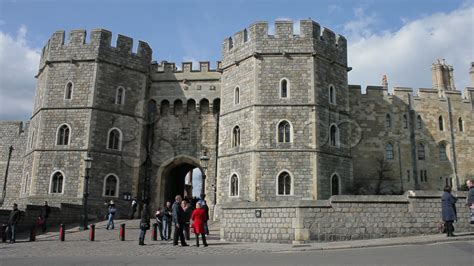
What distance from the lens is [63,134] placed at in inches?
943

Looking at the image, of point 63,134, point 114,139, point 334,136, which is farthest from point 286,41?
point 63,134

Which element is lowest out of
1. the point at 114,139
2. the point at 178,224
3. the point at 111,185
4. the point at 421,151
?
the point at 178,224

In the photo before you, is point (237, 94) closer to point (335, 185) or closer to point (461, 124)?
point (335, 185)

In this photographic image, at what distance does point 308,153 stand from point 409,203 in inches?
330

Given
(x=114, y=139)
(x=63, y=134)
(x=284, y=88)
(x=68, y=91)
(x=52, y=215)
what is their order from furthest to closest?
(x=114, y=139)
(x=68, y=91)
(x=63, y=134)
(x=284, y=88)
(x=52, y=215)

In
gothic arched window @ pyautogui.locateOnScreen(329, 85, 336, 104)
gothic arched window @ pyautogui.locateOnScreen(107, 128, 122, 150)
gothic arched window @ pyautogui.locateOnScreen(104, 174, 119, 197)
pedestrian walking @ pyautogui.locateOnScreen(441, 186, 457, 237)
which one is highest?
gothic arched window @ pyautogui.locateOnScreen(329, 85, 336, 104)

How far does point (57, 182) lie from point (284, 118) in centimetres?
1277

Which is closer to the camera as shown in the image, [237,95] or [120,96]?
[237,95]

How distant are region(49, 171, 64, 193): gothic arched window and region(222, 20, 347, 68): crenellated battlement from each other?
11460 mm

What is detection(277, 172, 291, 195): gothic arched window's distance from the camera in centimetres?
2136

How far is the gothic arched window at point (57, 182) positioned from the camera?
23.1 meters

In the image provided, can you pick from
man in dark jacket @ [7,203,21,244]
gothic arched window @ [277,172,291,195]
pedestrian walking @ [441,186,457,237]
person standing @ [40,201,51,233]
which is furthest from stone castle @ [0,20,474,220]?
pedestrian walking @ [441,186,457,237]

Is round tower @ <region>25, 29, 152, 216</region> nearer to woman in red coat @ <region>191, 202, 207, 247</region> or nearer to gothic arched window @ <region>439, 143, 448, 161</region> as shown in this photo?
woman in red coat @ <region>191, 202, 207, 247</region>

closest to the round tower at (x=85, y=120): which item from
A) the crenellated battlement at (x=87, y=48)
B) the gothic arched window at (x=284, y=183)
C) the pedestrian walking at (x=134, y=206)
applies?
the crenellated battlement at (x=87, y=48)
